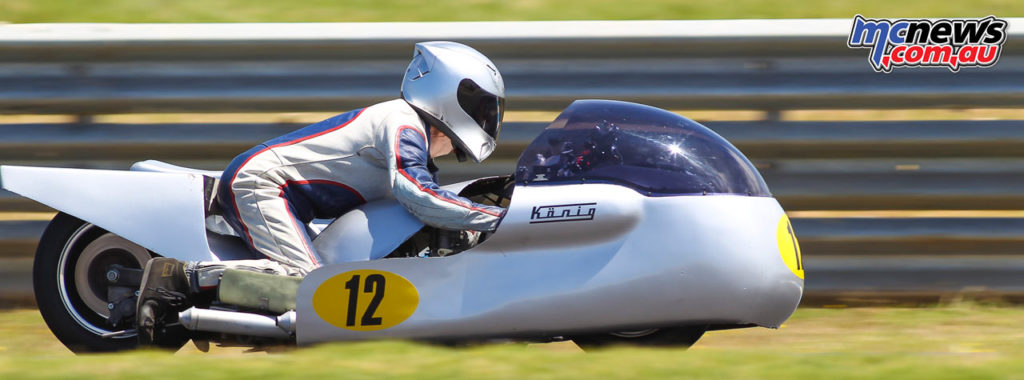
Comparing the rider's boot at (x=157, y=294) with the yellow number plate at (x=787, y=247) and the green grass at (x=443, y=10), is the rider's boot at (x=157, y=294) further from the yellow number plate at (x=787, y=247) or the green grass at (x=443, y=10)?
the green grass at (x=443, y=10)

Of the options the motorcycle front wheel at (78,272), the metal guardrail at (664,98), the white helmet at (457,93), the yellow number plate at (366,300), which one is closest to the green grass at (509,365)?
the yellow number plate at (366,300)

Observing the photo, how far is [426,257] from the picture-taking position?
4.44 m

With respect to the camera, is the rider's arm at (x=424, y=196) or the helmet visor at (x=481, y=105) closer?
the rider's arm at (x=424, y=196)

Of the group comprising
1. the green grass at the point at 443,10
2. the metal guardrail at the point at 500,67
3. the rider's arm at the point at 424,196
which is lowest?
the rider's arm at the point at 424,196

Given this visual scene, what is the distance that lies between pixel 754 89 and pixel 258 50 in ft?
8.34

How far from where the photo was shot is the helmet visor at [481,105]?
473 cm

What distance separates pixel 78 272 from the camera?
16.0 ft

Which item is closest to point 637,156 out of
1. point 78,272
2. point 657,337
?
point 657,337

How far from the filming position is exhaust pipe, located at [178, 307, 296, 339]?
14.6 ft

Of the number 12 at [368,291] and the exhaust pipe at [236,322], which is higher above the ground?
the number 12 at [368,291]

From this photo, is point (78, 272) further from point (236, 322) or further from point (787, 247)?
point (787, 247)

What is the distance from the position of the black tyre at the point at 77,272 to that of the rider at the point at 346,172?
0.40 m

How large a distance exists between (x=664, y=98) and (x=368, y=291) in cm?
230

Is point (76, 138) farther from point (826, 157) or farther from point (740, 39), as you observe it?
point (826, 157)
